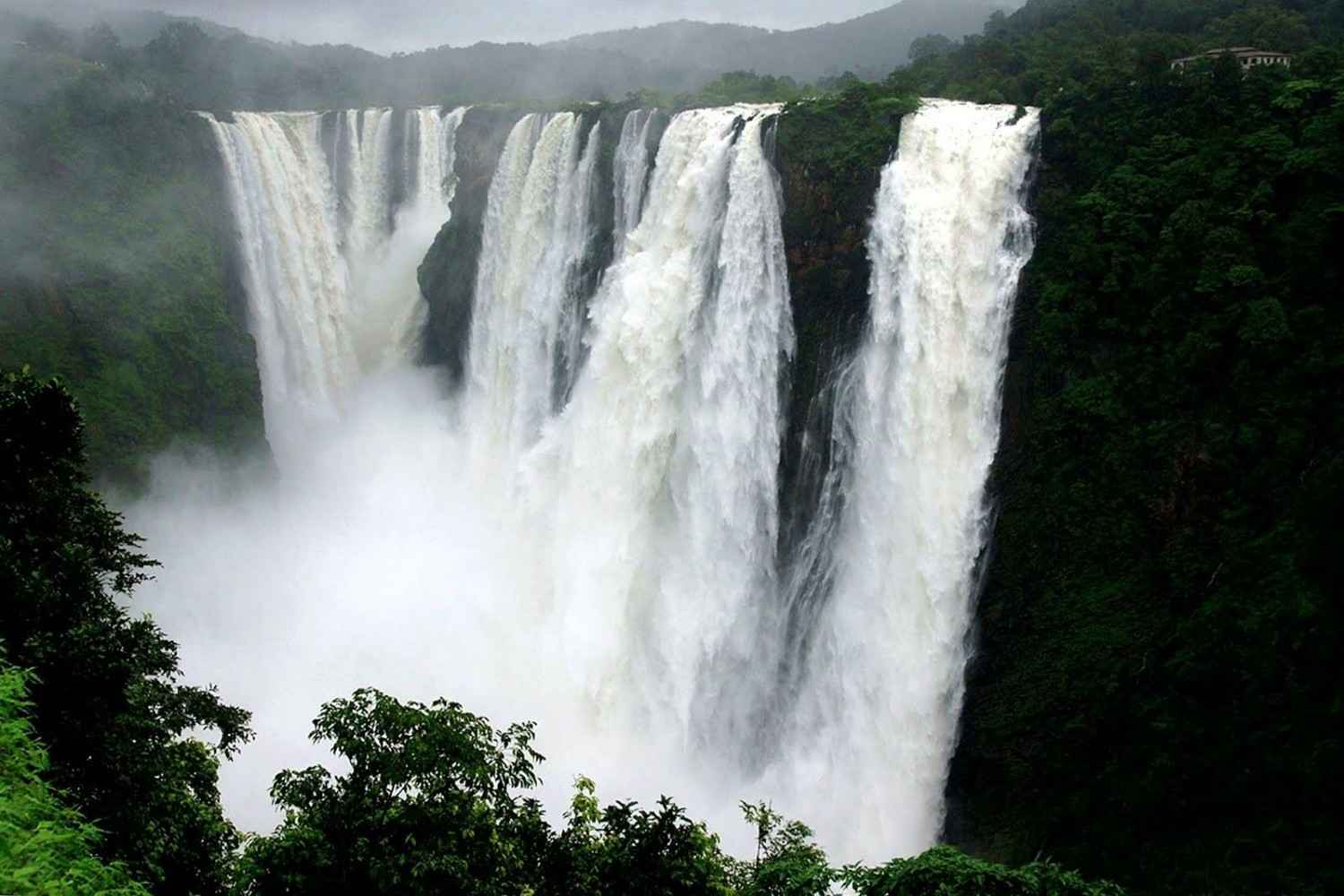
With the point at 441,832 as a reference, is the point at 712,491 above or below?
above

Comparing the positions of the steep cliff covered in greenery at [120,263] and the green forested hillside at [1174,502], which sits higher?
the steep cliff covered in greenery at [120,263]

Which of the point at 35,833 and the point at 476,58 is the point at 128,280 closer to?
the point at 35,833

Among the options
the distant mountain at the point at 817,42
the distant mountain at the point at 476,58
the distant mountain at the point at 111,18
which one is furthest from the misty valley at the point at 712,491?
the distant mountain at the point at 817,42

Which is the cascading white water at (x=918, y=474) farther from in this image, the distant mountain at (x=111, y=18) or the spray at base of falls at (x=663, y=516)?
the distant mountain at (x=111, y=18)

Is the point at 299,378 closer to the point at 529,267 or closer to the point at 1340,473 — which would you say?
the point at 529,267

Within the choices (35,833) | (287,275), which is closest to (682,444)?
(287,275)

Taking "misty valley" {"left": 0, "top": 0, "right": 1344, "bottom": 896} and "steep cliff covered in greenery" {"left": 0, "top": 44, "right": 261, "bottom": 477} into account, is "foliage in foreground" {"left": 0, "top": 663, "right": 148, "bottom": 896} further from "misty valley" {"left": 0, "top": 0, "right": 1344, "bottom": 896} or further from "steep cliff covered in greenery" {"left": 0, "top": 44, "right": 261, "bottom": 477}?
"steep cliff covered in greenery" {"left": 0, "top": 44, "right": 261, "bottom": 477}
